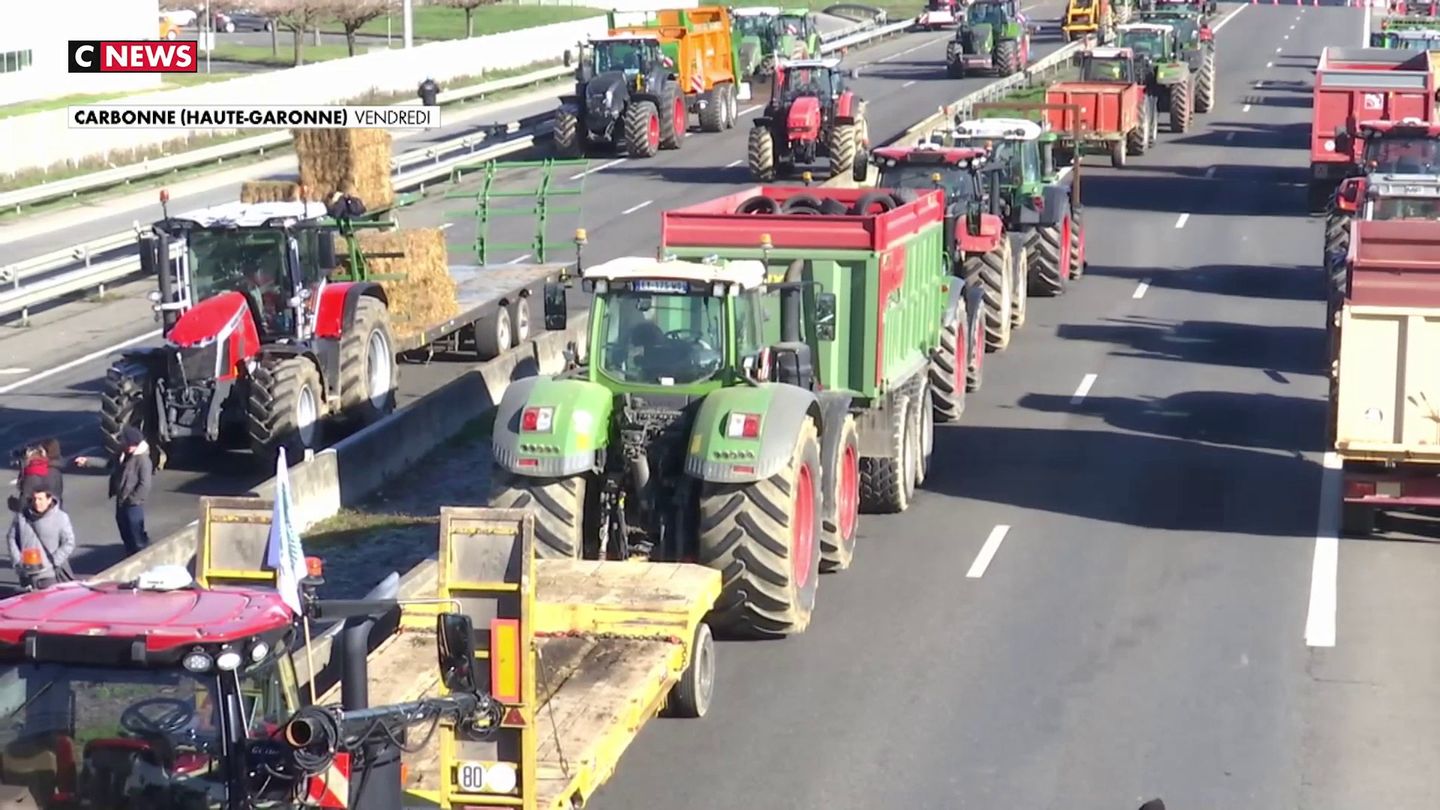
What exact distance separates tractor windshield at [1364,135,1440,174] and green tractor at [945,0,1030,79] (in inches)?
1114

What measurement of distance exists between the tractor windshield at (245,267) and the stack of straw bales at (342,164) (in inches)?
393

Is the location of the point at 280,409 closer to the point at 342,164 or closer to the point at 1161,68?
the point at 342,164

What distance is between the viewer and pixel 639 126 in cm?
4338

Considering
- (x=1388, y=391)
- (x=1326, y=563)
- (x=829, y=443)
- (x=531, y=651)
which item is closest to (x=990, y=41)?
(x=1388, y=391)

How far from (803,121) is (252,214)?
64.3 feet

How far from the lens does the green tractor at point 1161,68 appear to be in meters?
46.7

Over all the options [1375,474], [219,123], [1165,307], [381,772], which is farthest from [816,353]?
[219,123]

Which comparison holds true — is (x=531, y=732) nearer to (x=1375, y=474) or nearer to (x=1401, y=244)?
(x=1375, y=474)

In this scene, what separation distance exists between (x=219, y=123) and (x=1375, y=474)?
3230 cm

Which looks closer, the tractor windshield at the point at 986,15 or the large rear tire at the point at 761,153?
the large rear tire at the point at 761,153

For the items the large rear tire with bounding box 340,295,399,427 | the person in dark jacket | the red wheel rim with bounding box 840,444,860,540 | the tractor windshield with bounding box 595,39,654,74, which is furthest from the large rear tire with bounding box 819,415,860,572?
the tractor windshield with bounding box 595,39,654,74

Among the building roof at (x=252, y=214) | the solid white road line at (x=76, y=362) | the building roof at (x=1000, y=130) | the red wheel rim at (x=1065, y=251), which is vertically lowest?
the solid white road line at (x=76, y=362)

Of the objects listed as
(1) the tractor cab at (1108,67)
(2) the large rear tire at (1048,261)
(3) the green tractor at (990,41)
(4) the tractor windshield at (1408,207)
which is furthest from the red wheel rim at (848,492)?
(3) the green tractor at (990,41)

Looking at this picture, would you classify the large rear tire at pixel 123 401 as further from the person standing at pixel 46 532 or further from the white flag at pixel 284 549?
the white flag at pixel 284 549
